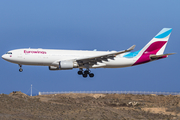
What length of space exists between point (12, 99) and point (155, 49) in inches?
1177

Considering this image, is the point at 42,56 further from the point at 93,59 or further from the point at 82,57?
the point at 93,59

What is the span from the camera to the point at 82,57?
154 feet

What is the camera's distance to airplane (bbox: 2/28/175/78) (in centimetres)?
4331

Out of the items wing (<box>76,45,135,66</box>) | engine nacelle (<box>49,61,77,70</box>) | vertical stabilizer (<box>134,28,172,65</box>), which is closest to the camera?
wing (<box>76,45,135,66</box>)

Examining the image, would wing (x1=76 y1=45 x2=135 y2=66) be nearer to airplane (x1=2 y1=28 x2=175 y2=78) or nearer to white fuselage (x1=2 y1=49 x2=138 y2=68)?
airplane (x1=2 y1=28 x2=175 y2=78)

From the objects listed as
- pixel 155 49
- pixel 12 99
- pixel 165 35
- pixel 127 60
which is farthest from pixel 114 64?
pixel 12 99

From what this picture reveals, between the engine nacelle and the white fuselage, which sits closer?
the white fuselage

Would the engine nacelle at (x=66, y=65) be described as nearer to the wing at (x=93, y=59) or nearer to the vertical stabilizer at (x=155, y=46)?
the wing at (x=93, y=59)

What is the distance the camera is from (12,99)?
41.7 meters

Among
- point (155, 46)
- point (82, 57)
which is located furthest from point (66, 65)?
point (155, 46)

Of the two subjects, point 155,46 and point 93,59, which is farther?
point 155,46

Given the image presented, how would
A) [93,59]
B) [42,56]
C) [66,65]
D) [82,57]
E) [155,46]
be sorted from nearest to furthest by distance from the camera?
[42,56] < [66,65] < [93,59] < [82,57] < [155,46]

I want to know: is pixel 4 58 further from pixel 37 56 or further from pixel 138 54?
pixel 138 54

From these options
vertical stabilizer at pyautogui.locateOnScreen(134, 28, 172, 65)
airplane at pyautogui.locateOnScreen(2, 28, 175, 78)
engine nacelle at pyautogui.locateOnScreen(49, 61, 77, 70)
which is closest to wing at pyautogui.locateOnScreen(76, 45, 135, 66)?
airplane at pyautogui.locateOnScreen(2, 28, 175, 78)
